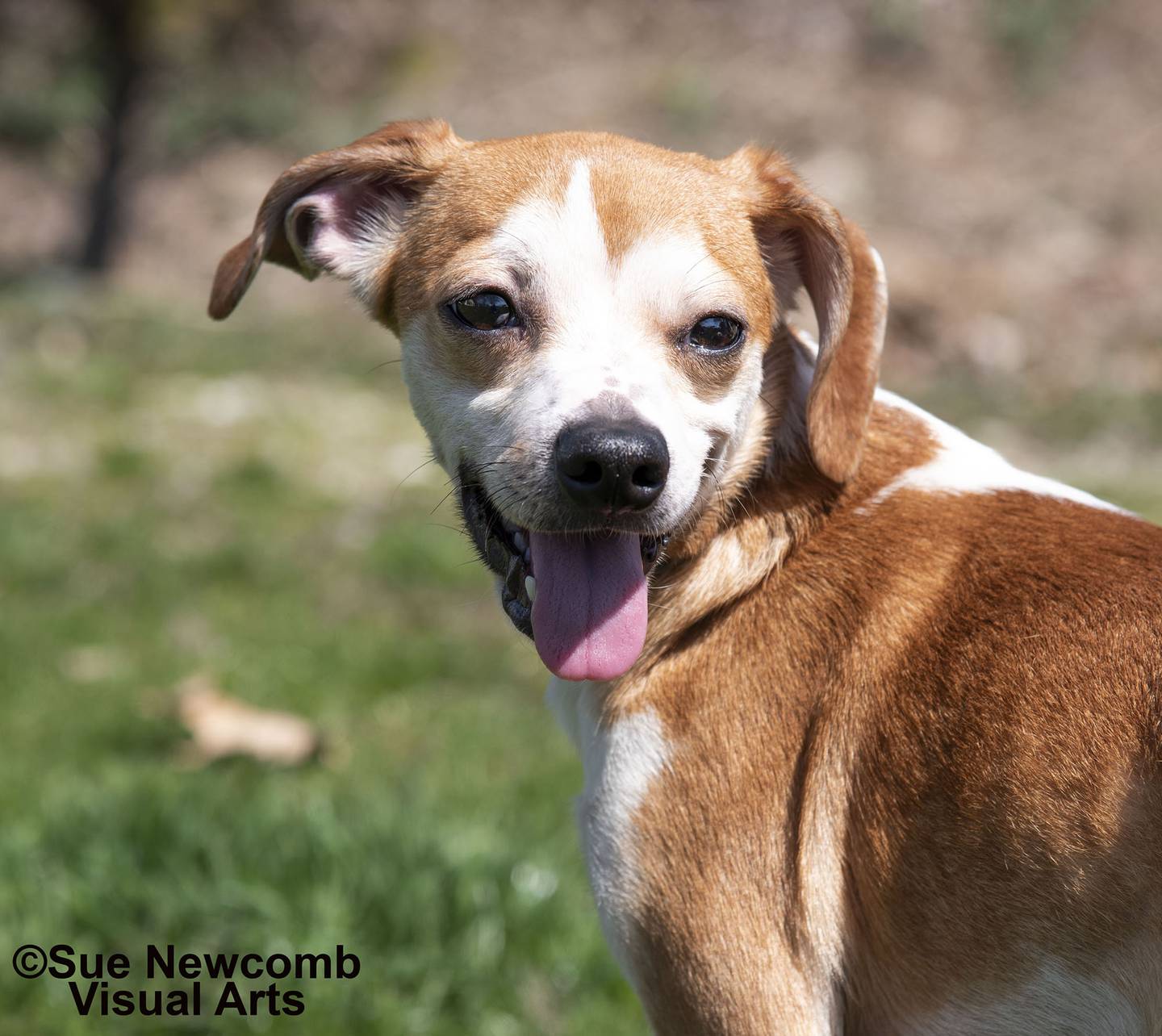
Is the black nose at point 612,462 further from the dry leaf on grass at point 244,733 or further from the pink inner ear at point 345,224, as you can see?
the dry leaf on grass at point 244,733

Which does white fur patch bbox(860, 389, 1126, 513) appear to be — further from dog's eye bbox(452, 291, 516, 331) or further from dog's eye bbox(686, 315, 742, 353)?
dog's eye bbox(452, 291, 516, 331)

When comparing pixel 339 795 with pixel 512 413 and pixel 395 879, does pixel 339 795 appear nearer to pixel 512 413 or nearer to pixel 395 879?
pixel 395 879

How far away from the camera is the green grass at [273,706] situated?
3.37 m

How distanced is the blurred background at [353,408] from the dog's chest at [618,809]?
1.03 meters

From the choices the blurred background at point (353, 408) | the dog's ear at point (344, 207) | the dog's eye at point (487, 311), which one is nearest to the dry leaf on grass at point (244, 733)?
the blurred background at point (353, 408)

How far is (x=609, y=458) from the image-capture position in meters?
2.33

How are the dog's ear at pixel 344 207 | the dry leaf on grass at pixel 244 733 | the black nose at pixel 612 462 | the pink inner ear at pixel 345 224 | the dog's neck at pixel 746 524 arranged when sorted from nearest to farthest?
the black nose at pixel 612 462, the dog's neck at pixel 746 524, the dog's ear at pixel 344 207, the pink inner ear at pixel 345 224, the dry leaf on grass at pixel 244 733

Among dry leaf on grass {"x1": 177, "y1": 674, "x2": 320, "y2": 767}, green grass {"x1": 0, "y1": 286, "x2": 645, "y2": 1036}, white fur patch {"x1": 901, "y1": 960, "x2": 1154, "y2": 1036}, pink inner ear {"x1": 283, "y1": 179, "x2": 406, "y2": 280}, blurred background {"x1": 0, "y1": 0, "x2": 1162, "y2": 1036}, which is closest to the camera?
white fur patch {"x1": 901, "y1": 960, "x2": 1154, "y2": 1036}

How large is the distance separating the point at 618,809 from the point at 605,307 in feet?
3.19

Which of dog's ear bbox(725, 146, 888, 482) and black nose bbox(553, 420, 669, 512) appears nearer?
black nose bbox(553, 420, 669, 512)

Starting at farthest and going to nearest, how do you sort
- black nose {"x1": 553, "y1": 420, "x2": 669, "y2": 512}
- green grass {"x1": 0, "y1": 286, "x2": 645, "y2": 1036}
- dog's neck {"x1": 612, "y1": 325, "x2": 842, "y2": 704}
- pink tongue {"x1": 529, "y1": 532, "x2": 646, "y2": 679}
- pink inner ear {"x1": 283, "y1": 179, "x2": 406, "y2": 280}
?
green grass {"x1": 0, "y1": 286, "x2": 645, "y2": 1036} → pink inner ear {"x1": 283, "y1": 179, "x2": 406, "y2": 280} → dog's neck {"x1": 612, "y1": 325, "x2": 842, "y2": 704} → pink tongue {"x1": 529, "y1": 532, "x2": 646, "y2": 679} → black nose {"x1": 553, "y1": 420, "x2": 669, "y2": 512}

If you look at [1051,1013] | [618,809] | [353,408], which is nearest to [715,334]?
[618,809]

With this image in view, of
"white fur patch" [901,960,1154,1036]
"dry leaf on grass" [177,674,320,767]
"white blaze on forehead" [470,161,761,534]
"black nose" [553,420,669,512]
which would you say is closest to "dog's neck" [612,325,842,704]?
"white blaze on forehead" [470,161,761,534]

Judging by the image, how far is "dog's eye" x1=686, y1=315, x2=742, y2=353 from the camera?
2613 mm
